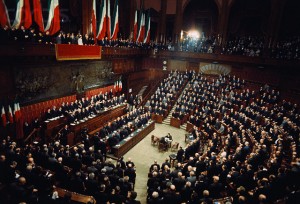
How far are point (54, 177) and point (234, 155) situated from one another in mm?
6610

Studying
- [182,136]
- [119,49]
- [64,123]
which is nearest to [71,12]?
[119,49]

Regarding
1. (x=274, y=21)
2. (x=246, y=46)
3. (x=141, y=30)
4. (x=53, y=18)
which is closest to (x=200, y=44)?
(x=246, y=46)

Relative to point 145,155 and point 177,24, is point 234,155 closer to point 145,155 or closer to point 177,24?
point 145,155

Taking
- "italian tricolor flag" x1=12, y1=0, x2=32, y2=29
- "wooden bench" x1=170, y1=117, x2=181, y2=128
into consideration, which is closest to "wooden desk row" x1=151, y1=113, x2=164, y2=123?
"wooden bench" x1=170, y1=117, x2=181, y2=128

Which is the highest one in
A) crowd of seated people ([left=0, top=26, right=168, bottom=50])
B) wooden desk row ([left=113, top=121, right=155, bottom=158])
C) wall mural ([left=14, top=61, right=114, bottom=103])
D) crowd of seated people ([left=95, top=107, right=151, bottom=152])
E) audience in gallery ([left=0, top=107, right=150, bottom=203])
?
crowd of seated people ([left=0, top=26, right=168, bottom=50])

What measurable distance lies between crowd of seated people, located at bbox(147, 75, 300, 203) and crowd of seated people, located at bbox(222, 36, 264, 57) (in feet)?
8.49

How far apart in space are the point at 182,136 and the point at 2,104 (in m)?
9.87

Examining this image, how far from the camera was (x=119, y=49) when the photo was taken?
18.2 m

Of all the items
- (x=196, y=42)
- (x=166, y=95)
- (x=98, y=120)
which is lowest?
(x=98, y=120)

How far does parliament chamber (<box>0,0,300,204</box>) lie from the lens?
705 centimetres

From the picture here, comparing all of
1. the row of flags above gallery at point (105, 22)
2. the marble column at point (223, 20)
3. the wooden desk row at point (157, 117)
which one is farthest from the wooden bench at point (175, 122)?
the marble column at point (223, 20)

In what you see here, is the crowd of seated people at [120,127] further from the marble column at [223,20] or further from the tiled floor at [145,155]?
the marble column at [223,20]

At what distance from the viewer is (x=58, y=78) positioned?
535 inches

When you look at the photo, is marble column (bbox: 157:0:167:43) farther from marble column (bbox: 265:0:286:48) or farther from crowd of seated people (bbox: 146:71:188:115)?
marble column (bbox: 265:0:286:48)
